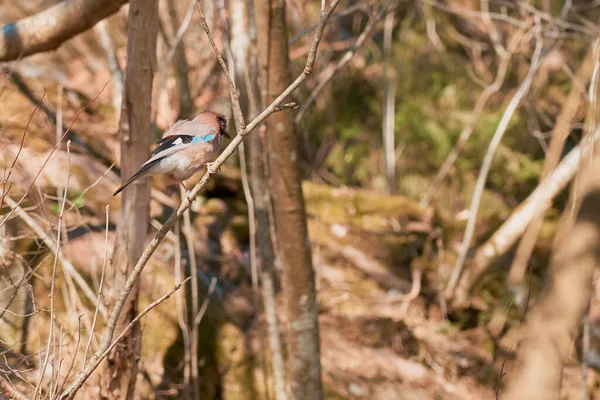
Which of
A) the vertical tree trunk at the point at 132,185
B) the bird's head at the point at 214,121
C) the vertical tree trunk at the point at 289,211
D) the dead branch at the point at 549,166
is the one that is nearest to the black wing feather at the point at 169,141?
the bird's head at the point at 214,121

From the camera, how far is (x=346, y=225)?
652 cm

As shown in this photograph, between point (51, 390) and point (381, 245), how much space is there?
472cm

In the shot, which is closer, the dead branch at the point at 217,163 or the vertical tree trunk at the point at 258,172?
the dead branch at the point at 217,163

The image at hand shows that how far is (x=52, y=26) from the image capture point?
11.0ft

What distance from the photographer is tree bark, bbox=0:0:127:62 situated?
3.21m

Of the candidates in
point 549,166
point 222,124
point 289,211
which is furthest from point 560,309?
point 549,166

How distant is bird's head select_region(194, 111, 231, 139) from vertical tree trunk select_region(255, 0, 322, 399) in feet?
1.00

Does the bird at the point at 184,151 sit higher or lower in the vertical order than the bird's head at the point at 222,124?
lower

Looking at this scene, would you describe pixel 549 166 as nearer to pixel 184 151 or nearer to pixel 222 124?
pixel 222 124

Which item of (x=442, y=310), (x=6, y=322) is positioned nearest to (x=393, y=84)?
(x=442, y=310)

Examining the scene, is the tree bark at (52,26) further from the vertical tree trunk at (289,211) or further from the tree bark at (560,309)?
the tree bark at (560,309)

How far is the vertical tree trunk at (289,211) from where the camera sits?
2.99 m

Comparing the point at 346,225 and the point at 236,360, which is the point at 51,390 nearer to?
the point at 236,360

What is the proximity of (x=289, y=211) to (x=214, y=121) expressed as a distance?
0.69 metres
